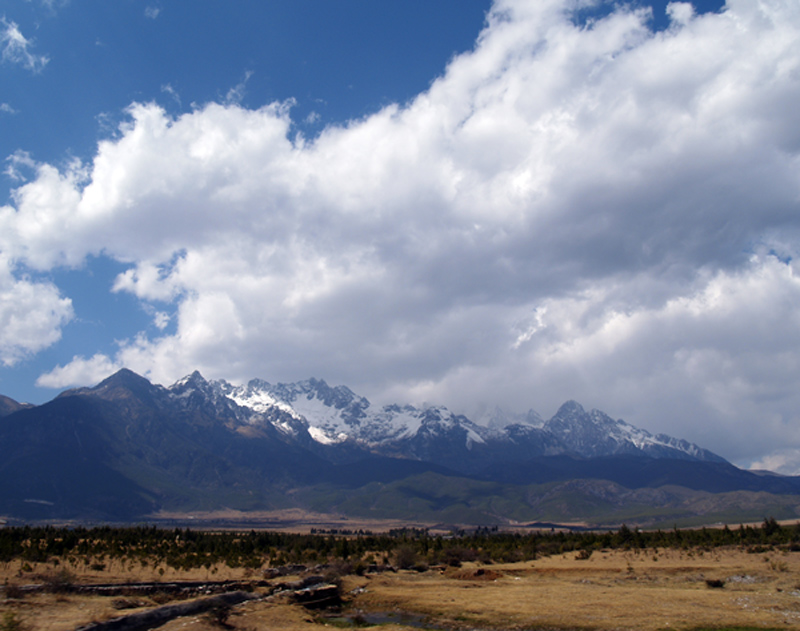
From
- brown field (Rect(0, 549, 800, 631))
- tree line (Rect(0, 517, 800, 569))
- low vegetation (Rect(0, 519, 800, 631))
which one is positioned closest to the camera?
brown field (Rect(0, 549, 800, 631))

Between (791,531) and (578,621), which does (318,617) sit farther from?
(791,531)

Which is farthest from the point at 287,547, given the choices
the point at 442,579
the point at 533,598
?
the point at 533,598

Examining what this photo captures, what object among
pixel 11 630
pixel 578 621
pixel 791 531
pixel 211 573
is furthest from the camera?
pixel 791 531

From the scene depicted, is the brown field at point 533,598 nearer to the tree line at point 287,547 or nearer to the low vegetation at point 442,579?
the low vegetation at point 442,579

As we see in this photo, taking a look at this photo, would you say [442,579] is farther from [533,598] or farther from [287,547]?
[287,547]

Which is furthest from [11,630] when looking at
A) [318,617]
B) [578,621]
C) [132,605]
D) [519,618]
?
[578,621]

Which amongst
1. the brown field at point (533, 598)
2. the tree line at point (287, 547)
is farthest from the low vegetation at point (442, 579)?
the tree line at point (287, 547)

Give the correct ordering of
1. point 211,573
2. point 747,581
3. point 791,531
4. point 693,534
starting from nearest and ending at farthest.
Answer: point 747,581
point 211,573
point 791,531
point 693,534

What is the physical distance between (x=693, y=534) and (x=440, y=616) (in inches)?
3412

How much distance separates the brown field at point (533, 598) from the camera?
1619 inches

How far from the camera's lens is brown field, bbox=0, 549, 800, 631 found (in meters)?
41.1

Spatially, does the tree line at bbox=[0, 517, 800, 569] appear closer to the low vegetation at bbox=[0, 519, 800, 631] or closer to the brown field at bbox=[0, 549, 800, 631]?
the low vegetation at bbox=[0, 519, 800, 631]

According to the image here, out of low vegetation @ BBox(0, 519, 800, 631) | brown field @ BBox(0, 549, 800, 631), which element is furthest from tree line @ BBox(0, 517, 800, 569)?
brown field @ BBox(0, 549, 800, 631)

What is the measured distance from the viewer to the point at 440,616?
1887 inches
